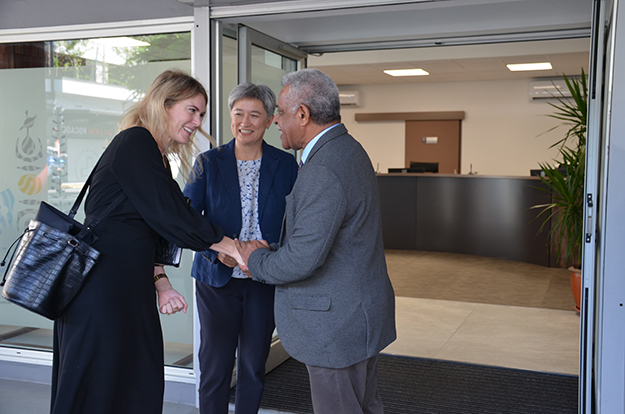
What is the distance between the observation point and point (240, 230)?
269 centimetres

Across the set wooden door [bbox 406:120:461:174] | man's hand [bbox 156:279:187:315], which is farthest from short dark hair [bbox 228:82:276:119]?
wooden door [bbox 406:120:461:174]

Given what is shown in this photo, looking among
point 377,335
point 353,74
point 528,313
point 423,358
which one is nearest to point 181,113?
point 377,335

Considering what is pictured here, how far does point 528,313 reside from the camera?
591 cm

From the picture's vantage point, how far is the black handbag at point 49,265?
5.86 feet

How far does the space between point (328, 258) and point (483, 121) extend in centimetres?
1152

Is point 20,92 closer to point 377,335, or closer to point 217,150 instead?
point 217,150

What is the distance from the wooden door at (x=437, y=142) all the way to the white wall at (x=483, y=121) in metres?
0.18

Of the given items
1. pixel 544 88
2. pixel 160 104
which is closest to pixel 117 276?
pixel 160 104

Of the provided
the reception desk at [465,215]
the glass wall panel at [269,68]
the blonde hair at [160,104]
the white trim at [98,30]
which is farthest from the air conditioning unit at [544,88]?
the blonde hair at [160,104]

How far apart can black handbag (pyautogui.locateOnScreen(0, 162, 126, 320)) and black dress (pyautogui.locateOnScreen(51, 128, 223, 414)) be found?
0.18ft

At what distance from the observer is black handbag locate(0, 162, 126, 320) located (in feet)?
5.86

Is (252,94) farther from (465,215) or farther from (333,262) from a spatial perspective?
(465,215)

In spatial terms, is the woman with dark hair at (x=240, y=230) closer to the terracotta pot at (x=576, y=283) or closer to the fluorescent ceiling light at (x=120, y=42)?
the fluorescent ceiling light at (x=120, y=42)

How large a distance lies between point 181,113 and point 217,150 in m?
0.76
